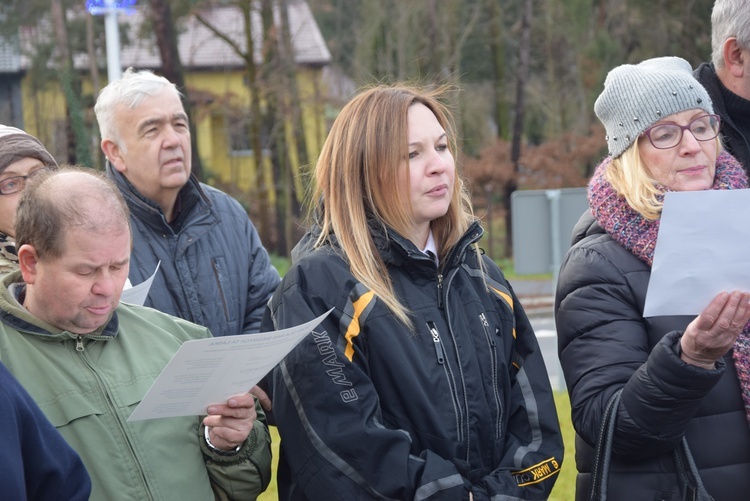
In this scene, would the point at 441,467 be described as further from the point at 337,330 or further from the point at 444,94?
the point at 444,94

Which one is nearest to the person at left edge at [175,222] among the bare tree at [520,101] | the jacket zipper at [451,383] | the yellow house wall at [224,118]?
the jacket zipper at [451,383]

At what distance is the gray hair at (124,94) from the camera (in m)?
4.15

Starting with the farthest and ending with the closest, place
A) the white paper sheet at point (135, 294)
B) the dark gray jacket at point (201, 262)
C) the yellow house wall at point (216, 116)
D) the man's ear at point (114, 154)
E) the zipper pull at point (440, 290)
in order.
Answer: the yellow house wall at point (216, 116), the man's ear at point (114, 154), the dark gray jacket at point (201, 262), the white paper sheet at point (135, 294), the zipper pull at point (440, 290)

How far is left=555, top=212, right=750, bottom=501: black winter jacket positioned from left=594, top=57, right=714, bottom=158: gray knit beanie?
1.23 feet

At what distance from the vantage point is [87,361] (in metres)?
2.55

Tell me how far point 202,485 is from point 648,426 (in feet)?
4.12

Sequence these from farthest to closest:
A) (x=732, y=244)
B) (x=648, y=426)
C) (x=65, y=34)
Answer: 1. (x=65, y=34)
2. (x=648, y=426)
3. (x=732, y=244)

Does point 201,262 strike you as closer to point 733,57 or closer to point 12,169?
point 12,169

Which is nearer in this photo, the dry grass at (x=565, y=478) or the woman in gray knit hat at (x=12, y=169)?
the woman in gray knit hat at (x=12, y=169)

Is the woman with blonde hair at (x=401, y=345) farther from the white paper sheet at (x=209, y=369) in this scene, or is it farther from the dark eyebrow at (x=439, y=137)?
the white paper sheet at (x=209, y=369)

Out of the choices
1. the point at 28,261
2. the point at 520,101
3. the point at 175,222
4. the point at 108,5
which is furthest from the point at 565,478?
the point at 520,101

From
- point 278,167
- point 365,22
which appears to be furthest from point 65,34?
point 365,22

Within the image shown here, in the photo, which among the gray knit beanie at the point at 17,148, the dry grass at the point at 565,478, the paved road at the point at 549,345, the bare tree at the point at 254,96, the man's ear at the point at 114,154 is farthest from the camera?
the bare tree at the point at 254,96

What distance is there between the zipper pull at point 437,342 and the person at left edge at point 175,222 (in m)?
1.32
